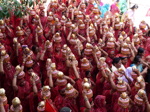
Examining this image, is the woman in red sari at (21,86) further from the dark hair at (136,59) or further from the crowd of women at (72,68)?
the dark hair at (136,59)

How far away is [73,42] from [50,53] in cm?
63

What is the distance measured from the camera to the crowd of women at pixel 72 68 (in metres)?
3.33

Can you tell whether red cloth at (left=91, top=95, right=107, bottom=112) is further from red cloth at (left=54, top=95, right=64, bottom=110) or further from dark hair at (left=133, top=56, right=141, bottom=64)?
dark hair at (left=133, top=56, right=141, bottom=64)

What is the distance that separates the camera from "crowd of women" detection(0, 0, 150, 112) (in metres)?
3.33

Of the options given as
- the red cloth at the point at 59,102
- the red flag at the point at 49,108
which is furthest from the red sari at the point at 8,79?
the red flag at the point at 49,108

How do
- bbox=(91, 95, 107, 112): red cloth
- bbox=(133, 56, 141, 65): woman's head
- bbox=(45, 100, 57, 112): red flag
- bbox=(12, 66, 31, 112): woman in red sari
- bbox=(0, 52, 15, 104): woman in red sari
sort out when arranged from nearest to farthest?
1. bbox=(45, 100, 57, 112): red flag
2. bbox=(91, 95, 107, 112): red cloth
3. bbox=(12, 66, 31, 112): woman in red sari
4. bbox=(0, 52, 15, 104): woman in red sari
5. bbox=(133, 56, 141, 65): woman's head

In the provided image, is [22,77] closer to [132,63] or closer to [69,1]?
[132,63]

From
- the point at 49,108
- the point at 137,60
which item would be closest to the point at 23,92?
the point at 49,108

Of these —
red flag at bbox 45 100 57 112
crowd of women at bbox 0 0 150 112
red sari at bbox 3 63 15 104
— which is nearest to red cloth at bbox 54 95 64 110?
crowd of women at bbox 0 0 150 112

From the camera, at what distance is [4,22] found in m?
5.79

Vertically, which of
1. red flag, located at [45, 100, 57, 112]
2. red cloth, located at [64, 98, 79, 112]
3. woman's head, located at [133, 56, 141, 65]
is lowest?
red cloth, located at [64, 98, 79, 112]

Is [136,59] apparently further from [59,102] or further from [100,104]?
[59,102]

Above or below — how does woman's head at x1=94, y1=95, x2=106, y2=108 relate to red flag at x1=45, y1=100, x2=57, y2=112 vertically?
below

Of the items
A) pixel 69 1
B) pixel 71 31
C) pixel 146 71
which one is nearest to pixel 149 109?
pixel 146 71
